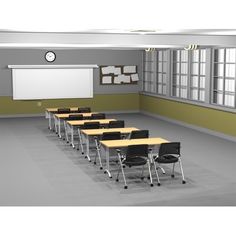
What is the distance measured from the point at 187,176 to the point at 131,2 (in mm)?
7121

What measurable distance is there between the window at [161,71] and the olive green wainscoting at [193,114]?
0.46 meters

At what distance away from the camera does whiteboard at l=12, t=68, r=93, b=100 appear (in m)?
15.8

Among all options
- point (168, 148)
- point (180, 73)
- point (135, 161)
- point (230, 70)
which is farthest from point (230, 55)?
point (135, 161)

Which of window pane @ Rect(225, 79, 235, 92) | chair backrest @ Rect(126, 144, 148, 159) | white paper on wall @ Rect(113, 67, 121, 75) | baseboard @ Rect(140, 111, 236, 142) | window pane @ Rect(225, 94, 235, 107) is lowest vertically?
baseboard @ Rect(140, 111, 236, 142)

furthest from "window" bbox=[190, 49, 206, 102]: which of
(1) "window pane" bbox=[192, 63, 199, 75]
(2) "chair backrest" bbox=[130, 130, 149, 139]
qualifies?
(2) "chair backrest" bbox=[130, 130, 149, 139]

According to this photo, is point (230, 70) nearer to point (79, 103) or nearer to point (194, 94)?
point (194, 94)

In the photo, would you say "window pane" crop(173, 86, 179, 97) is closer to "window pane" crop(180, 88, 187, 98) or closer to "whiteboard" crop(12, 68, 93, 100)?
"window pane" crop(180, 88, 187, 98)

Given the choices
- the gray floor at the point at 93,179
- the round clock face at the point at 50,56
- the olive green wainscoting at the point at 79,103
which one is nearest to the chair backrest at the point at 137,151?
the gray floor at the point at 93,179

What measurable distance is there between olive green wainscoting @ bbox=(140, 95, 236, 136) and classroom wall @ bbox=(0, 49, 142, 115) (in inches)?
32.1

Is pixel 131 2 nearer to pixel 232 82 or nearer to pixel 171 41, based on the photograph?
pixel 171 41

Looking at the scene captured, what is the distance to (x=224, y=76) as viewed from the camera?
39.2 ft

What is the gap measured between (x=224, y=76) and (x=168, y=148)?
5.48m

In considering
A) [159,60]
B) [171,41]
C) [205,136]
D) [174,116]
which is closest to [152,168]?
[171,41]
